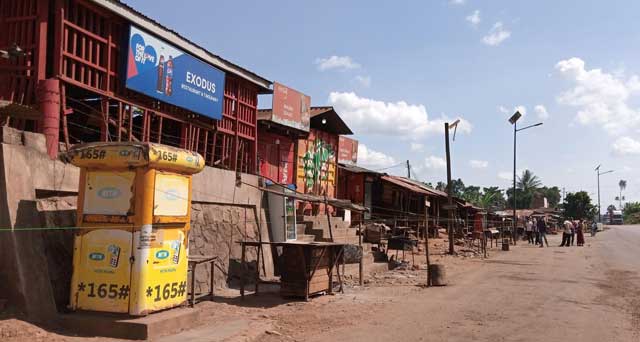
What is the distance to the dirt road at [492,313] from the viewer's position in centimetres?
815

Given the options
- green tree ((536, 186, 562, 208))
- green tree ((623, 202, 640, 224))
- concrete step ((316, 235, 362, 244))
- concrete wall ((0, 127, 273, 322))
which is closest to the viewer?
concrete wall ((0, 127, 273, 322))

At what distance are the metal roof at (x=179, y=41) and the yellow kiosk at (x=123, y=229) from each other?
14.9 ft

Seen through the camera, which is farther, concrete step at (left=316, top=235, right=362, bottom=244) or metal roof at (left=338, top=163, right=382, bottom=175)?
metal roof at (left=338, top=163, right=382, bottom=175)

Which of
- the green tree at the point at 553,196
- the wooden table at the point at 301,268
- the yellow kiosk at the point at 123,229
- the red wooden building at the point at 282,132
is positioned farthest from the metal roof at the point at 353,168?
the green tree at the point at 553,196

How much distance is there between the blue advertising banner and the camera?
1167cm

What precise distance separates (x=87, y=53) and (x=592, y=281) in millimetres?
14067

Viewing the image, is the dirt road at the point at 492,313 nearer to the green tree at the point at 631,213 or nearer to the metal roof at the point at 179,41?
the metal roof at the point at 179,41

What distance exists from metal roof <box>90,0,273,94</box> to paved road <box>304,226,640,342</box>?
7.62 m

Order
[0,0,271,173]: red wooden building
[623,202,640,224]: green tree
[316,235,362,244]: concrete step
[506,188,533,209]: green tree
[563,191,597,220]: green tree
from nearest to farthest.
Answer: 1. [0,0,271,173]: red wooden building
2. [316,235,362,244]: concrete step
3. [563,191,597,220]: green tree
4. [506,188,533,209]: green tree
5. [623,202,640,224]: green tree

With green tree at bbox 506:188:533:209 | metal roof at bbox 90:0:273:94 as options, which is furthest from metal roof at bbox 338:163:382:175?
green tree at bbox 506:188:533:209

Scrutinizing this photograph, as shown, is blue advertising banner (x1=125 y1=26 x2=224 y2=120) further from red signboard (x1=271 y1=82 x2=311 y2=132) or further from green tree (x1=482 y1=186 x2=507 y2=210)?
green tree (x1=482 y1=186 x2=507 y2=210)

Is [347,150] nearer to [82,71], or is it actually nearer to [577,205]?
[82,71]

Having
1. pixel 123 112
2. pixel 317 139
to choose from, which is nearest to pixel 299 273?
pixel 123 112

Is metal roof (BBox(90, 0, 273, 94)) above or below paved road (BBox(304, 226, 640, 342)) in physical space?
above
